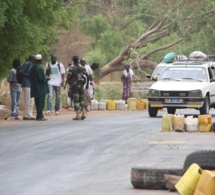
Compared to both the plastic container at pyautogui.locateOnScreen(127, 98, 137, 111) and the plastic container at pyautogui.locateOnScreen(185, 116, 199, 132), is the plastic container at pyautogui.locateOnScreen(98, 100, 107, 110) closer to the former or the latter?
the plastic container at pyautogui.locateOnScreen(127, 98, 137, 111)

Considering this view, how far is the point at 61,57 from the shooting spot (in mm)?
59625

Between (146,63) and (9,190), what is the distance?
4006 centimetres

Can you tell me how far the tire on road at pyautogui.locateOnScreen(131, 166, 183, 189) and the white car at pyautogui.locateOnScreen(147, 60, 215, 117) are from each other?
16006 millimetres

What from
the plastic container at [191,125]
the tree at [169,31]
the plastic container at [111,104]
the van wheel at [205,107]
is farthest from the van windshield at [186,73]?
the tree at [169,31]

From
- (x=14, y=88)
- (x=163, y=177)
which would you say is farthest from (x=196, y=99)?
(x=163, y=177)

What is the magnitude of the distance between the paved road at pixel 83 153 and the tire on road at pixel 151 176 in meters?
0.13

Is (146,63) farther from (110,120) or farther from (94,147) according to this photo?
(94,147)

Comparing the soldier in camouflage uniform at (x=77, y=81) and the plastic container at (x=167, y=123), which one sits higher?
the soldier in camouflage uniform at (x=77, y=81)

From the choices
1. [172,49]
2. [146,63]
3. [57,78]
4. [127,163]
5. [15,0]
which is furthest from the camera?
[172,49]

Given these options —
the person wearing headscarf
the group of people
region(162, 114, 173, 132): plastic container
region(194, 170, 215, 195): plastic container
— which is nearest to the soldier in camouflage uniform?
the group of people

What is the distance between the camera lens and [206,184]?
10.2m

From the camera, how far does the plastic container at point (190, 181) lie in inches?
426

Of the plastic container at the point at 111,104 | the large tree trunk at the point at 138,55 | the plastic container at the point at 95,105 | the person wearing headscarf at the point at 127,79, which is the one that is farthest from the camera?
the large tree trunk at the point at 138,55

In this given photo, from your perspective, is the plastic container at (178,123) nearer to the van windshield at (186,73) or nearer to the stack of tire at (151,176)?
the van windshield at (186,73)
